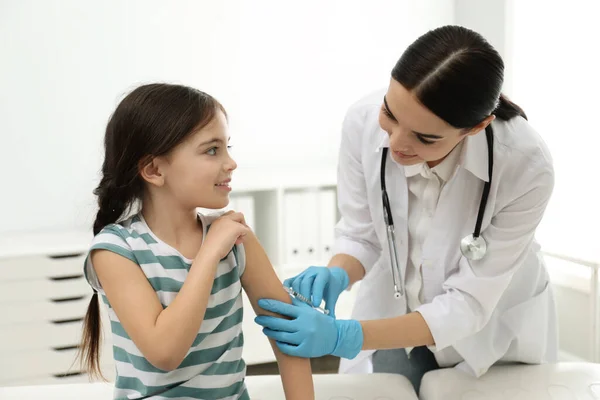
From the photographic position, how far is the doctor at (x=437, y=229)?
1302 mm

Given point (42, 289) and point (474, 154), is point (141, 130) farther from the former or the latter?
point (42, 289)

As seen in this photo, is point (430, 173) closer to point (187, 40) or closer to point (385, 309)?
point (385, 309)

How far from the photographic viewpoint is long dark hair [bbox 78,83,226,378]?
1254 mm

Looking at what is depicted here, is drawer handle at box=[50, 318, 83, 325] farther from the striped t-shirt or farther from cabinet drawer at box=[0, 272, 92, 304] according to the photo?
the striped t-shirt

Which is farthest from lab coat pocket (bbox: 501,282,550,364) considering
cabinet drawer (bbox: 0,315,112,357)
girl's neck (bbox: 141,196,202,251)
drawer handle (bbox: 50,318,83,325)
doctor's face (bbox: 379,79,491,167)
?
drawer handle (bbox: 50,318,83,325)

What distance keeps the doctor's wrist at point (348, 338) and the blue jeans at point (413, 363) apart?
16.4 inches

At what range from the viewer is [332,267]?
5.54 ft

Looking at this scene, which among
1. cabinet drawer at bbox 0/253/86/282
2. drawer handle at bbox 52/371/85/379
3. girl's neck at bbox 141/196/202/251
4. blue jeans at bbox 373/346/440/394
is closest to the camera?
girl's neck at bbox 141/196/202/251

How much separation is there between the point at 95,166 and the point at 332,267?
1.92 meters

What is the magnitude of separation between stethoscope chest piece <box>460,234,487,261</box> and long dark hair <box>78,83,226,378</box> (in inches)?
25.9

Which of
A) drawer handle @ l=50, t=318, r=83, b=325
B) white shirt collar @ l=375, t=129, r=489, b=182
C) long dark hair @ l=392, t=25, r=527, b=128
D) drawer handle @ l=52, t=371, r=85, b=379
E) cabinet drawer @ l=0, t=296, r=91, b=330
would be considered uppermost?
long dark hair @ l=392, t=25, r=527, b=128

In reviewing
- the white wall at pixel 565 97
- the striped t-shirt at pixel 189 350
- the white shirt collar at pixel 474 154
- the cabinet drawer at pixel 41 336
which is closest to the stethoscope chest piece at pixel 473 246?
the white shirt collar at pixel 474 154

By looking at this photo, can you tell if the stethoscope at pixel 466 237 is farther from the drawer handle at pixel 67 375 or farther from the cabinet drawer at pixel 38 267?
the drawer handle at pixel 67 375

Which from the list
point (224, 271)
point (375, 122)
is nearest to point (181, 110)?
point (224, 271)
